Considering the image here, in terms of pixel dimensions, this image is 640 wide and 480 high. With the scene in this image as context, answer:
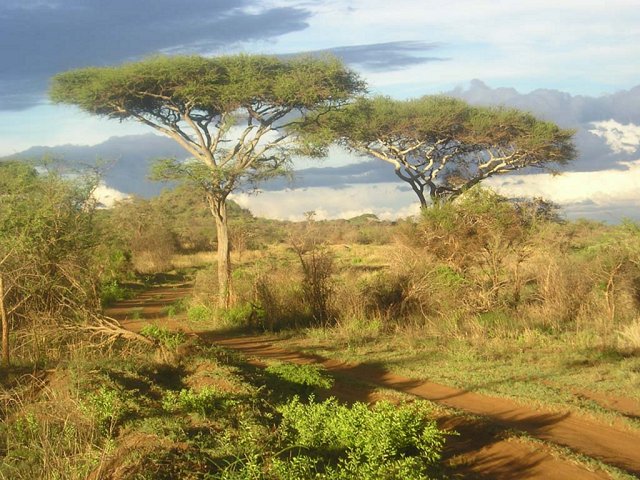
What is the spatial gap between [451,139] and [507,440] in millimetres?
22808

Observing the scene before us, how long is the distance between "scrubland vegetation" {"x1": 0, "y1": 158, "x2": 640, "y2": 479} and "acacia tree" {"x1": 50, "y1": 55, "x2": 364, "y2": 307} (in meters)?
3.03

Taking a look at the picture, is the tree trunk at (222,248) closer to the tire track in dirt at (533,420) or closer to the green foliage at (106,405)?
the tire track in dirt at (533,420)

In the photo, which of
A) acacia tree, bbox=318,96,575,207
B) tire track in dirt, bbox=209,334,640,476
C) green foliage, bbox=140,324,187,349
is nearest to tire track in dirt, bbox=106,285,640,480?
tire track in dirt, bbox=209,334,640,476

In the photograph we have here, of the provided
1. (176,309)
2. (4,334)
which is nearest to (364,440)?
(4,334)

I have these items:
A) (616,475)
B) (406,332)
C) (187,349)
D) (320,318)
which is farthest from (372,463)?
(320,318)

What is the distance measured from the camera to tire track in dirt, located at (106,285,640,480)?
6574mm

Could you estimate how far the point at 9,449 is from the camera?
623cm

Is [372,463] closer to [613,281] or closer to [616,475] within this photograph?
[616,475]

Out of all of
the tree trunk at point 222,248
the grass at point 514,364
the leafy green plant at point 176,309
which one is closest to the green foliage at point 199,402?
the grass at point 514,364

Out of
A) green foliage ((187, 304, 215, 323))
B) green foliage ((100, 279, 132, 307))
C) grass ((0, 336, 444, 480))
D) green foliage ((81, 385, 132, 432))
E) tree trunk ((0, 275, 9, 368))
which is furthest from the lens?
green foliage ((100, 279, 132, 307))

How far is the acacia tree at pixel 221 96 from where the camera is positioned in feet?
63.5

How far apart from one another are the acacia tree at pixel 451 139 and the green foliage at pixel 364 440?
21.2 metres

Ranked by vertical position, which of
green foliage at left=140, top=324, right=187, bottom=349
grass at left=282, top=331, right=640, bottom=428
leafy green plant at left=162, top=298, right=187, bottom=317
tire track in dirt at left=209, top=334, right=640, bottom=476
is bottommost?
leafy green plant at left=162, top=298, right=187, bottom=317

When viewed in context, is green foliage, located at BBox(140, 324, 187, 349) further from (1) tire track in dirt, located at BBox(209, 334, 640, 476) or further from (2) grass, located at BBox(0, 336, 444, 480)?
(1) tire track in dirt, located at BBox(209, 334, 640, 476)
